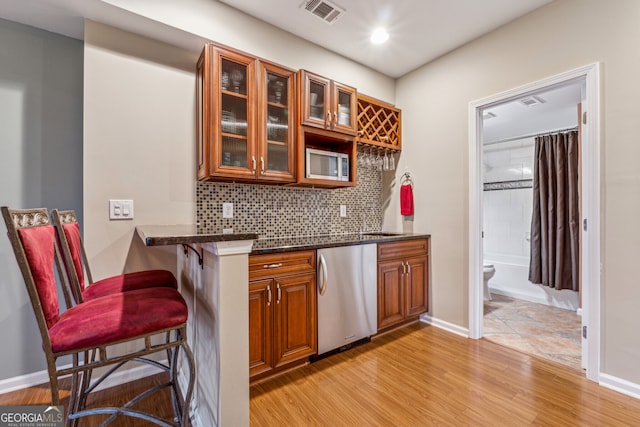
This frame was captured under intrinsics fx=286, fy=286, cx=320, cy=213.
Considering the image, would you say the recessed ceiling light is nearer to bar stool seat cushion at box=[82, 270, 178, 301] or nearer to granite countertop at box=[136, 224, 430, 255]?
granite countertop at box=[136, 224, 430, 255]

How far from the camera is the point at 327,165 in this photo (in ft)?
8.43

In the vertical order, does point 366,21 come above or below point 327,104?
above

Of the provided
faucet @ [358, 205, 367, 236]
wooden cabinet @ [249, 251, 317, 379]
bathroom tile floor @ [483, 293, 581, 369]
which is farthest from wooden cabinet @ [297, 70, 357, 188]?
bathroom tile floor @ [483, 293, 581, 369]

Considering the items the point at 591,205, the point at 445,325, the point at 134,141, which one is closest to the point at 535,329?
the point at 445,325

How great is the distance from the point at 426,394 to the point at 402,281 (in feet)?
3.52

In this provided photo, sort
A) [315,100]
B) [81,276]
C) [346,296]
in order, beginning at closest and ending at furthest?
1. [81,276]
2. [346,296]
3. [315,100]

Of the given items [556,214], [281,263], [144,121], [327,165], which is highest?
[144,121]

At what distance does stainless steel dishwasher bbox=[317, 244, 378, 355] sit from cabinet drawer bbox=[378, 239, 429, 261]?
0.13 meters

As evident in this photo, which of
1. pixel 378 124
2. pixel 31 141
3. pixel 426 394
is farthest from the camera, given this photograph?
pixel 378 124

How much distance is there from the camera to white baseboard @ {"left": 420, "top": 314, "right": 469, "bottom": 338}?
104 inches

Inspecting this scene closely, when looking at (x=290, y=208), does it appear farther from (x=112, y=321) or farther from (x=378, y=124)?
(x=112, y=321)

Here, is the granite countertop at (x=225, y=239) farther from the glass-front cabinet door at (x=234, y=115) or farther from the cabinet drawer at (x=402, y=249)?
the glass-front cabinet door at (x=234, y=115)

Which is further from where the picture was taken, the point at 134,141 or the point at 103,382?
the point at 134,141

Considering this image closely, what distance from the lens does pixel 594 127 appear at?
1.89 metres
